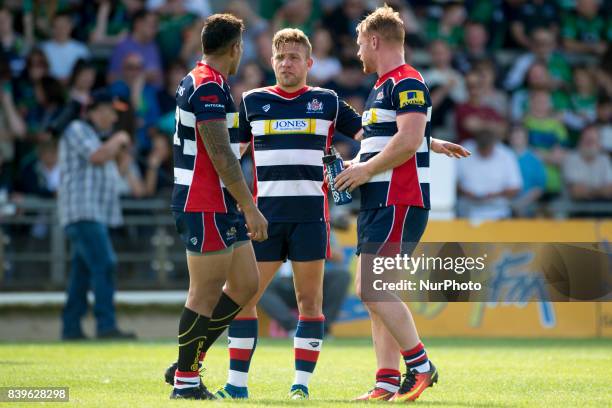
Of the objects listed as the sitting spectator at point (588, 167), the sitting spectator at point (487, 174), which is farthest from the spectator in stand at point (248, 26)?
the sitting spectator at point (588, 167)

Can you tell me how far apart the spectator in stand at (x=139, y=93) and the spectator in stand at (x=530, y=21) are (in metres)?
6.24

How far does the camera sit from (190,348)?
23.0ft

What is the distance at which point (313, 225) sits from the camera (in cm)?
766

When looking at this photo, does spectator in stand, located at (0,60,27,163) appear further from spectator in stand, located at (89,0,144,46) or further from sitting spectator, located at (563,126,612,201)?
sitting spectator, located at (563,126,612,201)

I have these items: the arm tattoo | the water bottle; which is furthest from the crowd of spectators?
the arm tattoo

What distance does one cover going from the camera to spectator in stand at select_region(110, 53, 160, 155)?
15.8 metres

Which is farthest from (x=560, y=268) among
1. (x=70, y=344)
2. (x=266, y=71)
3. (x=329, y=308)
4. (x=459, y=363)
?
(x=266, y=71)

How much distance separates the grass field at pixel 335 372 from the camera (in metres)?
7.34

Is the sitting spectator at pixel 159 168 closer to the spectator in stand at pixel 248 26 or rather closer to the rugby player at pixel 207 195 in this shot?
the spectator in stand at pixel 248 26

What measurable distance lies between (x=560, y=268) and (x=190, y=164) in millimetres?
5809

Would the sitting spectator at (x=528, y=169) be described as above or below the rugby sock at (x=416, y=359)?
above

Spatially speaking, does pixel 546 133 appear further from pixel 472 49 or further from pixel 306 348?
pixel 306 348

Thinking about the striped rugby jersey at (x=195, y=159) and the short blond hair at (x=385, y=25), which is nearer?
the striped rugby jersey at (x=195, y=159)

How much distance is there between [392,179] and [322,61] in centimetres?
978
